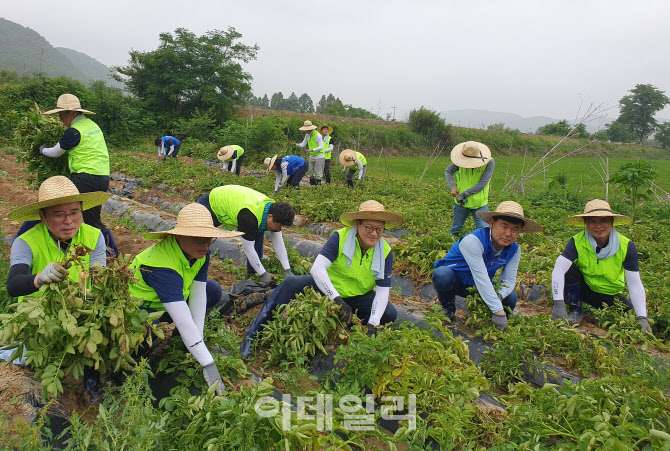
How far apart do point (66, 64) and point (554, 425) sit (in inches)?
6992

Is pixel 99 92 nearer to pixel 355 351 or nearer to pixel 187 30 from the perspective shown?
pixel 187 30

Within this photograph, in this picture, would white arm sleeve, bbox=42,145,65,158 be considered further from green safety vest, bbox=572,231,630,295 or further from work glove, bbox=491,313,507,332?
green safety vest, bbox=572,231,630,295

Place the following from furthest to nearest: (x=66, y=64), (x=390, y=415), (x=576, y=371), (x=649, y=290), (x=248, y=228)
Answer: (x=66, y=64) < (x=649, y=290) < (x=248, y=228) < (x=576, y=371) < (x=390, y=415)

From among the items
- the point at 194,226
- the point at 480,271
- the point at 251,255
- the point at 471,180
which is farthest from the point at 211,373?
the point at 471,180

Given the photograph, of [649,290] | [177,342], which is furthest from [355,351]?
[649,290]

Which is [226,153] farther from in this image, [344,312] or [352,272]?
[344,312]

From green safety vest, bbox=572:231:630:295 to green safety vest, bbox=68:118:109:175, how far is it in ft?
16.4

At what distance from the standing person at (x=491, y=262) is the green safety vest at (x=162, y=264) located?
223 cm

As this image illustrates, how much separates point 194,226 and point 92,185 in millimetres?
2505

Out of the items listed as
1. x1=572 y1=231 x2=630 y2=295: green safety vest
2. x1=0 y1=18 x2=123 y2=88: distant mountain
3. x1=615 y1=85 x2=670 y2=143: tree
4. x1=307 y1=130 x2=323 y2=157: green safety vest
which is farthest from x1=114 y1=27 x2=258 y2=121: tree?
x1=0 y1=18 x2=123 y2=88: distant mountain

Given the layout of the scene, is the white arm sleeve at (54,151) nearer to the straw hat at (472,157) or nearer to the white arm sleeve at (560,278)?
the straw hat at (472,157)

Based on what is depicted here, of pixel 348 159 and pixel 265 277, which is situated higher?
pixel 348 159

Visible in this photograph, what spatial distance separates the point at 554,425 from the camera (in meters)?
2.03

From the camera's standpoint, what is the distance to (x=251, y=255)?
4.05m
